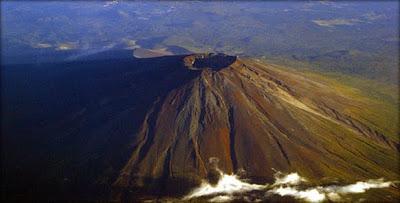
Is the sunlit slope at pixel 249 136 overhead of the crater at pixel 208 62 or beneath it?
beneath

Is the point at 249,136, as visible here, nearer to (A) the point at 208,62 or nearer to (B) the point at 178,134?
(B) the point at 178,134

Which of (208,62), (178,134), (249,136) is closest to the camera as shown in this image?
(178,134)

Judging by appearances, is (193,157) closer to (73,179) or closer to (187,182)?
(187,182)

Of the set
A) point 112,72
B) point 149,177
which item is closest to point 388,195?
point 149,177

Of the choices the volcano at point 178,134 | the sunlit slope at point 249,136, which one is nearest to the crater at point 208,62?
the volcano at point 178,134

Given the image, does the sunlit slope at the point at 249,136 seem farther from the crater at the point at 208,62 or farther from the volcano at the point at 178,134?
the crater at the point at 208,62

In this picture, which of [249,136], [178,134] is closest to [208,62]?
[178,134]
